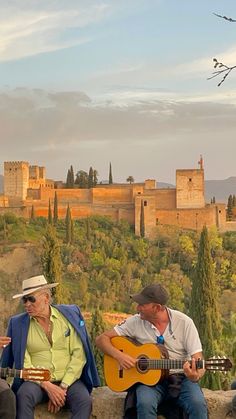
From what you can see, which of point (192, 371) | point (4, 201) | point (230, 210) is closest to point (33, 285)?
point (192, 371)

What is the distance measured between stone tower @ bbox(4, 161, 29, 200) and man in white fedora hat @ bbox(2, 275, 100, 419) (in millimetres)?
50537

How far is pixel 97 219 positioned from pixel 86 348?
4738 cm

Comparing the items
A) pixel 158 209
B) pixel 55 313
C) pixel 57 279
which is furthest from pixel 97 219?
pixel 55 313

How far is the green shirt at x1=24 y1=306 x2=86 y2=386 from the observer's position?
449cm

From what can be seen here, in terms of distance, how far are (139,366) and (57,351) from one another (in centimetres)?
52

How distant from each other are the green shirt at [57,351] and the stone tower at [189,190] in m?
46.7

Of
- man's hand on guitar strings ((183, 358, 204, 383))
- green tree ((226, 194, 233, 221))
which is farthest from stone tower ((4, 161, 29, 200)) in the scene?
man's hand on guitar strings ((183, 358, 204, 383))

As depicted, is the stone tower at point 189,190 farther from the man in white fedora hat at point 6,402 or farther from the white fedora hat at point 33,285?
the man in white fedora hat at point 6,402

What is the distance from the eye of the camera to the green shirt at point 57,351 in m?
4.49

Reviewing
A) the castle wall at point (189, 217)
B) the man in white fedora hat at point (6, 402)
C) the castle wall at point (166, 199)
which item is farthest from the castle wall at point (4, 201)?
the man in white fedora hat at point (6, 402)

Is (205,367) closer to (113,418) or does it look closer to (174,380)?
(174,380)

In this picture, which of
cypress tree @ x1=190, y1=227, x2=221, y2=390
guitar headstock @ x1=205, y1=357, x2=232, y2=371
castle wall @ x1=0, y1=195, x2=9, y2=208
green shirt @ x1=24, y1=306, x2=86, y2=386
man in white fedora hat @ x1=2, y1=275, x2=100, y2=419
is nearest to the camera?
guitar headstock @ x1=205, y1=357, x2=232, y2=371

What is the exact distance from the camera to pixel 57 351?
4539 millimetres

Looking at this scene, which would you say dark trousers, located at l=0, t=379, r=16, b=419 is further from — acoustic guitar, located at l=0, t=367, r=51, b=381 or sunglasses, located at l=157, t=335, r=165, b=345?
sunglasses, located at l=157, t=335, r=165, b=345
